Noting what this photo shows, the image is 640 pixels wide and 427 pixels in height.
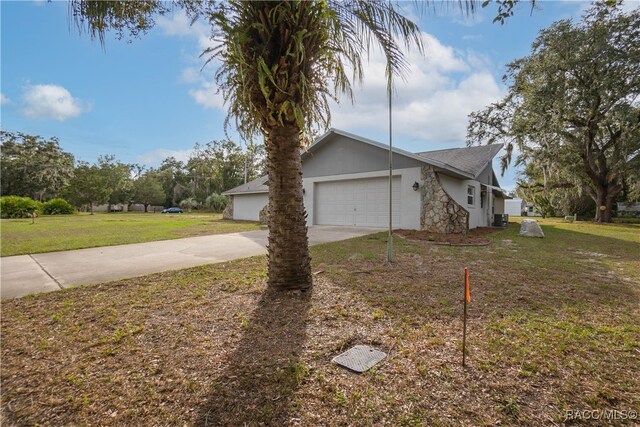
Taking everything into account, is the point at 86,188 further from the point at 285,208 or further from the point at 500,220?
the point at 500,220

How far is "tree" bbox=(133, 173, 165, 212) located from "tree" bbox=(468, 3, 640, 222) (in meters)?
50.2

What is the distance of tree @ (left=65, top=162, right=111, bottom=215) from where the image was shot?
121ft

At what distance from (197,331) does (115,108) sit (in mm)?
10573

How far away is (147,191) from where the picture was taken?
166 ft

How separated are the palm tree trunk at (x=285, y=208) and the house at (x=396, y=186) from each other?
7180 millimetres

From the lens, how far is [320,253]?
24.0 feet

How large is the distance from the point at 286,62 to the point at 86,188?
43.8m

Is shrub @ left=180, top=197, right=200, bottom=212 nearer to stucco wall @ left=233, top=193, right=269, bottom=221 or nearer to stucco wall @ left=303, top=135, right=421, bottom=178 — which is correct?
stucco wall @ left=233, top=193, right=269, bottom=221

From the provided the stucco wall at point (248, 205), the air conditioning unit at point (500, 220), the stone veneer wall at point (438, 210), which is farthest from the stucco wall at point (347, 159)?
the air conditioning unit at point (500, 220)

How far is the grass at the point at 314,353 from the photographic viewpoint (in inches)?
76.5


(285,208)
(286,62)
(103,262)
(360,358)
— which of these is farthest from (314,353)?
(103,262)

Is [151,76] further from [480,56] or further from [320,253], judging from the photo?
[480,56]

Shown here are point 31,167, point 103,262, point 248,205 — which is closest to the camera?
point 103,262

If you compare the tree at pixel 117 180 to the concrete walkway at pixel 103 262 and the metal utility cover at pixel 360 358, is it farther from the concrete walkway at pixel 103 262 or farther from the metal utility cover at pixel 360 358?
the metal utility cover at pixel 360 358
